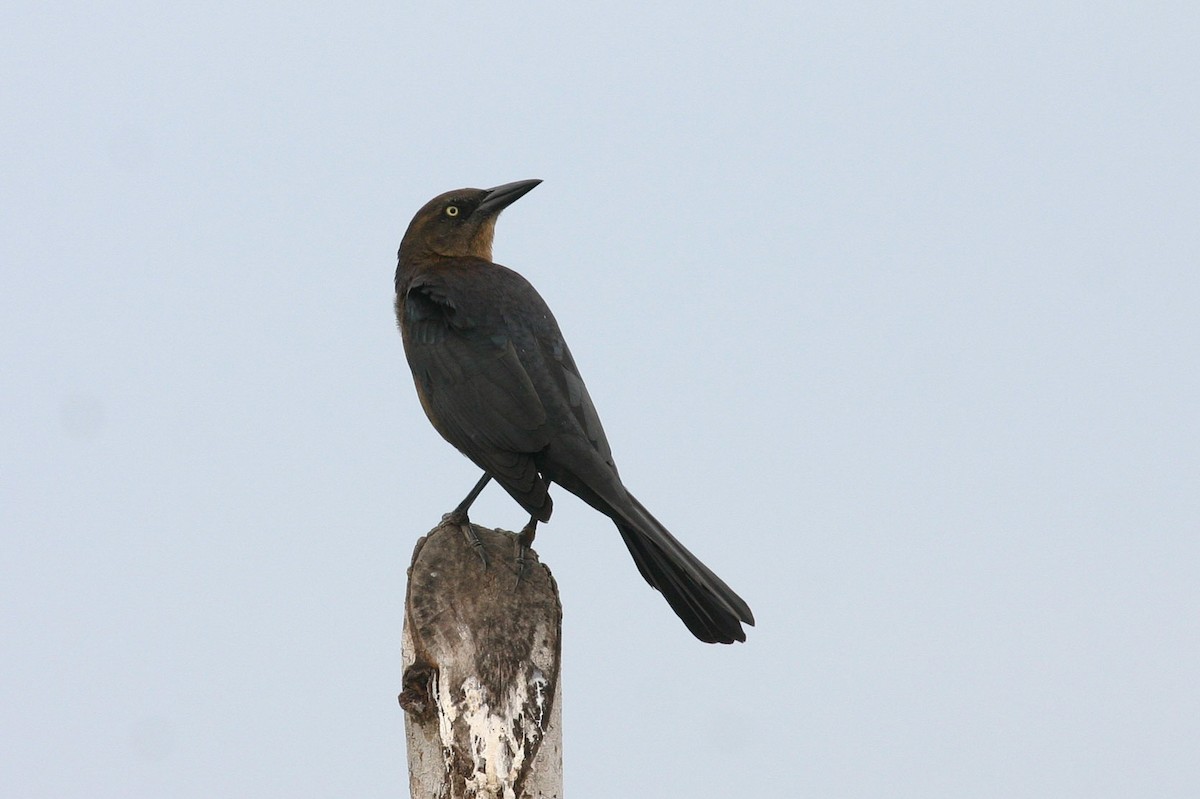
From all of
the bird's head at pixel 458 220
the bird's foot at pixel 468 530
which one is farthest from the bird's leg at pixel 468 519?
the bird's head at pixel 458 220

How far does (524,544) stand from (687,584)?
68 centimetres

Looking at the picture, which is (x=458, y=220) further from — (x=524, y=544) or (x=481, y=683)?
(x=481, y=683)

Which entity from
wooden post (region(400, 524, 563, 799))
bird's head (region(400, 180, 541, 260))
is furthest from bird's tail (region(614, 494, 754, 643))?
bird's head (region(400, 180, 541, 260))

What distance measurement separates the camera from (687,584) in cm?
520

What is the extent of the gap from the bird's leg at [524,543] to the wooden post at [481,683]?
4 cm

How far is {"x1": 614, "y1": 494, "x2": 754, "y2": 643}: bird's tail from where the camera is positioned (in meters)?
5.12

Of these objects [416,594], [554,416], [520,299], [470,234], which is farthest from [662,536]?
[470,234]

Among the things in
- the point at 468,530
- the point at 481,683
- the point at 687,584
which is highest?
the point at 468,530

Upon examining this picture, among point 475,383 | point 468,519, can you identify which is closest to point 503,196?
point 475,383

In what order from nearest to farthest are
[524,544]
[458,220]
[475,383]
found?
[524,544] → [475,383] → [458,220]

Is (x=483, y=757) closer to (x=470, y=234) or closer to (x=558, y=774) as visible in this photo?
(x=558, y=774)

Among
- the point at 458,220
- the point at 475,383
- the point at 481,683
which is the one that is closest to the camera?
the point at 481,683

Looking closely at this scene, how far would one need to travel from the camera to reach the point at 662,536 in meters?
5.24

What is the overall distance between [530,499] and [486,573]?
0.71 m
